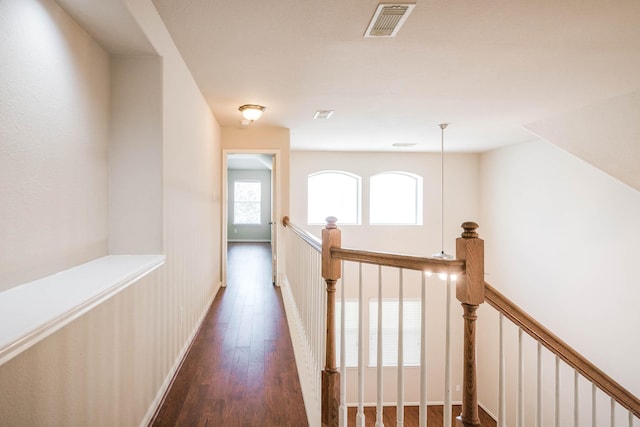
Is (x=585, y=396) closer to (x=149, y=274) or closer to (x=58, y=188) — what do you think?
(x=149, y=274)

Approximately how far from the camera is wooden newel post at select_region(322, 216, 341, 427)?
1768 mm

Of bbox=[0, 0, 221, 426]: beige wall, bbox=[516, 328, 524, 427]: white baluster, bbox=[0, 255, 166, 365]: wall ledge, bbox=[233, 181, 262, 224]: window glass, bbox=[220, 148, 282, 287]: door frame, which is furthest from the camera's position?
bbox=[233, 181, 262, 224]: window glass

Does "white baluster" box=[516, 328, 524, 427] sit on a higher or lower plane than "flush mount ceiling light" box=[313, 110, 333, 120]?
lower

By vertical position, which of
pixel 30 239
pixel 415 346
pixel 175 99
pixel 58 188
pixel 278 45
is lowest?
pixel 415 346

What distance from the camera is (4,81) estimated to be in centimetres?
119

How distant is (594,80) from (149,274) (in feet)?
12.8

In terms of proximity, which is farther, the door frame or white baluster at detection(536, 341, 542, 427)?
the door frame

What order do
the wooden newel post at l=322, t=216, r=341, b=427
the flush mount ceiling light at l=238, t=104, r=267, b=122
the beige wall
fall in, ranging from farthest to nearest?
the flush mount ceiling light at l=238, t=104, r=267, b=122 → the wooden newel post at l=322, t=216, r=341, b=427 → the beige wall

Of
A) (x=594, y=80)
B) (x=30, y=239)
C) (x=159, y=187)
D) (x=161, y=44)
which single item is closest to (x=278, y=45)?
(x=161, y=44)

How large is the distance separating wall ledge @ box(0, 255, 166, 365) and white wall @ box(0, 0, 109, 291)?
65 mm

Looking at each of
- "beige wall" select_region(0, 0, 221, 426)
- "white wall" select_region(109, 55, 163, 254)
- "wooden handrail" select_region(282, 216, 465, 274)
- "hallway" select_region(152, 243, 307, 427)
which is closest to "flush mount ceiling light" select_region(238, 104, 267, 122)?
"beige wall" select_region(0, 0, 221, 426)

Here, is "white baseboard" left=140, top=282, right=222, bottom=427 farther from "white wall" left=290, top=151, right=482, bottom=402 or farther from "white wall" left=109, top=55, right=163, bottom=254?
"white wall" left=290, top=151, right=482, bottom=402

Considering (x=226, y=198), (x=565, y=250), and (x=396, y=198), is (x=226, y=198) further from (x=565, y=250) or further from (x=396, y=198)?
(x=565, y=250)

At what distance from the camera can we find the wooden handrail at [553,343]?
1.37 meters
